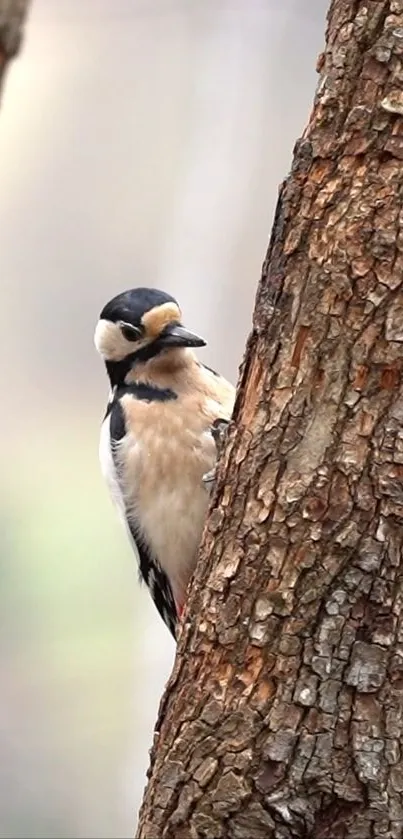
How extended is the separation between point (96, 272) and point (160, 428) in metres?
2.51

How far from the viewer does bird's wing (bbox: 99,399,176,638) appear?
102 inches

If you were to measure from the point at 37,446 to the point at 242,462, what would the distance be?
117 inches

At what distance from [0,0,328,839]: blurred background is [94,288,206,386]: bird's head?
71.5 inches

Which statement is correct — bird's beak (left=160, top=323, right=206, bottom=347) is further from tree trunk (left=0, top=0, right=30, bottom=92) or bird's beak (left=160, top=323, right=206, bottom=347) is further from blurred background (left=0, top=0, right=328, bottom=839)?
blurred background (left=0, top=0, right=328, bottom=839)

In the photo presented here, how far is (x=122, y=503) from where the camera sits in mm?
2652

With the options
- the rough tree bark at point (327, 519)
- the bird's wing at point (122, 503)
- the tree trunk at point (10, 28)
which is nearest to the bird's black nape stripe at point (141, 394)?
the bird's wing at point (122, 503)

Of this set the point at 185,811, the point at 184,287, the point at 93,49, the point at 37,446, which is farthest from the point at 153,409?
the point at 93,49

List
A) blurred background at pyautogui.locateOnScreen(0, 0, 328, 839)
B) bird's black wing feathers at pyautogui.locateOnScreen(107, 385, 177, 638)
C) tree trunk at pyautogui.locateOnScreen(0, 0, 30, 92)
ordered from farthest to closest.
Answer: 1. blurred background at pyautogui.locateOnScreen(0, 0, 328, 839)
2. bird's black wing feathers at pyautogui.locateOnScreen(107, 385, 177, 638)
3. tree trunk at pyautogui.locateOnScreen(0, 0, 30, 92)

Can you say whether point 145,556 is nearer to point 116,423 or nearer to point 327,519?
point 116,423

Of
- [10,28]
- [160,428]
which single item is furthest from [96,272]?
[10,28]

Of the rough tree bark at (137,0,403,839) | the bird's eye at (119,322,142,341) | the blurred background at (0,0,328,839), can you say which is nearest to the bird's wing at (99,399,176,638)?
the bird's eye at (119,322,142,341)

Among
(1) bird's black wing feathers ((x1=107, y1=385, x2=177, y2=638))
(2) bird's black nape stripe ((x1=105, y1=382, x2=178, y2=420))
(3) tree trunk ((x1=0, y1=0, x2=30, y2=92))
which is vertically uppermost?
(3) tree trunk ((x1=0, y1=0, x2=30, y2=92))

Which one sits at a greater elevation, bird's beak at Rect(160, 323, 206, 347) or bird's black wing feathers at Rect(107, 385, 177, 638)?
bird's beak at Rect(160, 323, 206, 347)

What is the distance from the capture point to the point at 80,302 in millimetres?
4891
